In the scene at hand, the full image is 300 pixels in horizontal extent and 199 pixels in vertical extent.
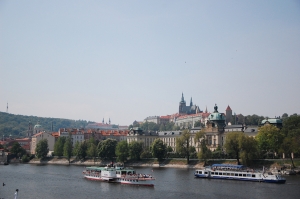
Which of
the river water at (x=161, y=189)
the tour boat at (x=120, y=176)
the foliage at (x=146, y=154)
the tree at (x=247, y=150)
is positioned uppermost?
the tree at (x=247, y=150)

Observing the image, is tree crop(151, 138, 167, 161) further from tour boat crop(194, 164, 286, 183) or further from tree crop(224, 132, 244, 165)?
tour boat crop(194, 164, 286, 183)

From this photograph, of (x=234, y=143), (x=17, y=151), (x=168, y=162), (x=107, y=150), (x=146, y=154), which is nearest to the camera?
(x=234, y=143)

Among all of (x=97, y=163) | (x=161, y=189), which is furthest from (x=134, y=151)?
(x=161, y=189)

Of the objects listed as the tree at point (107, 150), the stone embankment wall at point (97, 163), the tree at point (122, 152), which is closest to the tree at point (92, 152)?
the stone embankment wall at point (97, 163)

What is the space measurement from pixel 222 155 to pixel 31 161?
8652 centimetres

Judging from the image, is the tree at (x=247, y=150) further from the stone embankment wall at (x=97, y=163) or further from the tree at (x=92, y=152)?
the tree at (x=92, y=152)

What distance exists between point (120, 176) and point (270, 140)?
4488 cm

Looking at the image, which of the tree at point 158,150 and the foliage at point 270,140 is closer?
the foliage at point 270,140

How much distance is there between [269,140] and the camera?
349 ft

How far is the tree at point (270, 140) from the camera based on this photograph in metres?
106

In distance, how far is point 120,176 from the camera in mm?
84125

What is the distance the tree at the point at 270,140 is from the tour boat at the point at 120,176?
1590 inches

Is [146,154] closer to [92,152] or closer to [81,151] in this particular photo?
[92,152]

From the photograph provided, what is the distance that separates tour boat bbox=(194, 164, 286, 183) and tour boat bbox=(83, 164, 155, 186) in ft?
54.7
